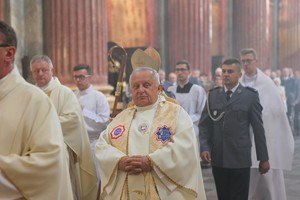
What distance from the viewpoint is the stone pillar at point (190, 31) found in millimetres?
12922

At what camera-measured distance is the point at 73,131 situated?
4.64 meters

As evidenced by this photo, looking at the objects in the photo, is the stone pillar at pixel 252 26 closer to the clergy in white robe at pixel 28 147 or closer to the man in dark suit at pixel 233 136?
the man in dark suit at pixel 233 136

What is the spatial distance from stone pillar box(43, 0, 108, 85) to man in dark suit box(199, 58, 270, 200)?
379 cm

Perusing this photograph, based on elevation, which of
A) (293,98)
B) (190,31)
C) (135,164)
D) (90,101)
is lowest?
(293,98)

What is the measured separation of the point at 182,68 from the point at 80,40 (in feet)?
5.71

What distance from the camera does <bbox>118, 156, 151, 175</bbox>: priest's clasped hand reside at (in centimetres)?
336

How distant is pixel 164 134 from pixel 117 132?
1.14ft

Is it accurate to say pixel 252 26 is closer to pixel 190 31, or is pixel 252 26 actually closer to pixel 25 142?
pixel 190 31

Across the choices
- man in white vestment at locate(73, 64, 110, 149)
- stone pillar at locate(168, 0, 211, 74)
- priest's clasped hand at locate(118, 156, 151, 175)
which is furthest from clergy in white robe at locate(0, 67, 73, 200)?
stone pillar at locate(168, 0, 211, 74)

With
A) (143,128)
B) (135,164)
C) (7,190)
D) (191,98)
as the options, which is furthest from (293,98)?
(7,190)

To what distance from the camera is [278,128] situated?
5.50 m

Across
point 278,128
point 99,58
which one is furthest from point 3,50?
point 99,58

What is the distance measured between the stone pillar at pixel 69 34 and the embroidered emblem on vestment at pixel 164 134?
15.5 ft

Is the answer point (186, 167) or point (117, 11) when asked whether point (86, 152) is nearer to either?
point (186, 167)
